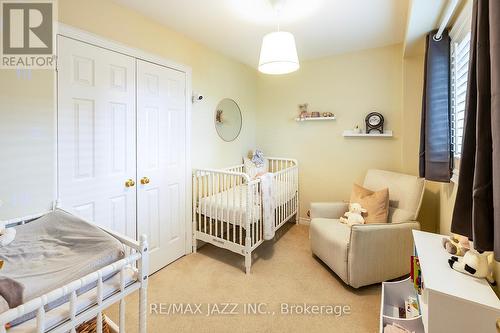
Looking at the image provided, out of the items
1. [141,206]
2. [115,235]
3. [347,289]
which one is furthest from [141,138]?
[347,289]

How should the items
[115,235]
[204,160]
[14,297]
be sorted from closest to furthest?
[14,297] < [115,235] < [204,160]

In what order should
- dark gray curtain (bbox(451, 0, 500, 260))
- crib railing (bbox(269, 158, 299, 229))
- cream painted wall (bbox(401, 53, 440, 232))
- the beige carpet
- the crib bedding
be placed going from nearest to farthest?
dark gray curtain (bbox(451, 0, 500, 260)) < the crib bedding < the beige carpet < cream painted wall (bbox(401, 53, 440, 232)) < crib railing (bbox(269, 158, 299, 229))

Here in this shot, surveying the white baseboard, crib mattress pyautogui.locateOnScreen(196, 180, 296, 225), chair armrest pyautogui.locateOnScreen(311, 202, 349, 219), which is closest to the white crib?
crib mattress pyautogui.locateOnScreen(196, 180, 296, 225)

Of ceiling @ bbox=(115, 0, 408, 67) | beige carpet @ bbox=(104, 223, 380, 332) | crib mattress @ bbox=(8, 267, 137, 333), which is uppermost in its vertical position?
ceiling @ bbox=(115, 0, 408, 67)

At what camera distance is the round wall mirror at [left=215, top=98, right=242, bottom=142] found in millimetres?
3082

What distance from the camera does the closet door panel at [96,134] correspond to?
1.67m

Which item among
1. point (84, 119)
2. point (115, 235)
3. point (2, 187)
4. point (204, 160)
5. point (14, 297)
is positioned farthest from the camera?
point (204, 160)

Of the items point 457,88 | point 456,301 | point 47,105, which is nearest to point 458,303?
point 456,301

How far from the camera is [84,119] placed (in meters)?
1.77

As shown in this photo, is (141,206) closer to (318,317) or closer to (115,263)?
(115,263)

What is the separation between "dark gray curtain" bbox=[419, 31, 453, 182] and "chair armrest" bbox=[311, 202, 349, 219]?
0.90m

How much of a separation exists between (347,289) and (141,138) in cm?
220

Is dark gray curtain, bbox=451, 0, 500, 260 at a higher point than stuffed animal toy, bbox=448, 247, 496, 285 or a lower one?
higher

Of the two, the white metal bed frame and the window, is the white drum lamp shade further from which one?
the white metal bed frame
